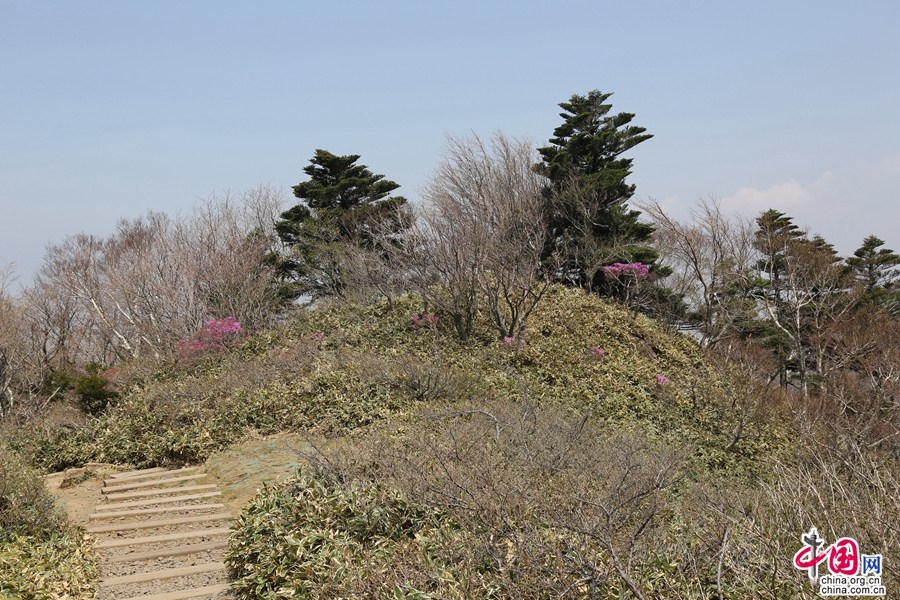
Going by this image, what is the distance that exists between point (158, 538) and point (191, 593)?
4.12ft

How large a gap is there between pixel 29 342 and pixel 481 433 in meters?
18.7

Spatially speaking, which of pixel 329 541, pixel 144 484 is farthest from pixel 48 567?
pixel 144 484

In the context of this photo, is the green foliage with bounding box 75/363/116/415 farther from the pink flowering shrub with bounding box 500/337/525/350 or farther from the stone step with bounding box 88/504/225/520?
the pink flowering shrub with bounding box 500/337/525/350

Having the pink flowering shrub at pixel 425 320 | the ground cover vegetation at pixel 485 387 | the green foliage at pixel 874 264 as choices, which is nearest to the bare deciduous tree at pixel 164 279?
the ground cover vegetation at pixel 485 387

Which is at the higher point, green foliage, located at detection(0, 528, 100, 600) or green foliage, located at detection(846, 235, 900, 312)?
green foliage, located at detection(846, 235, 900, 312)

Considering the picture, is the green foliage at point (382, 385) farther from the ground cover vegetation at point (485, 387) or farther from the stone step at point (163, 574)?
the stone step at point (163, 574)

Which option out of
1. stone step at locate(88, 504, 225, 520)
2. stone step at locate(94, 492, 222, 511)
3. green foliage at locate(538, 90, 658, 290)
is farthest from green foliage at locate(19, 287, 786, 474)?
green foliage at locate(538, 90, 658, 290)

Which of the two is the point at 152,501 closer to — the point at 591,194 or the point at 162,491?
the point at 162,491

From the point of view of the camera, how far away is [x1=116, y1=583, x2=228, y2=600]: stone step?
15.3 ft

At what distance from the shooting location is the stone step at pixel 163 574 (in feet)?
16.4

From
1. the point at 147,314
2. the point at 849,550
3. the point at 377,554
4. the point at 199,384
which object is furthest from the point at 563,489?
the point at 147,314

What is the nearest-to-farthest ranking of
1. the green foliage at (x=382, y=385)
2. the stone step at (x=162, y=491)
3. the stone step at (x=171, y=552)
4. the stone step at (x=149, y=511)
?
1. the stone step at (x=171, y=552)
2. the stone step at (x=149, y=511)
3. the stone step at (x=162, y=491)
4. the green foliage at (x=382, y=385)

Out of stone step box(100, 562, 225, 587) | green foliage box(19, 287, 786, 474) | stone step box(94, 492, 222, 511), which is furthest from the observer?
green foliage box(19, 287, 786, 474)

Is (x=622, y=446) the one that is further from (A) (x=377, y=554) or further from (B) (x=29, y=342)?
(B) (x=29, y=342)
